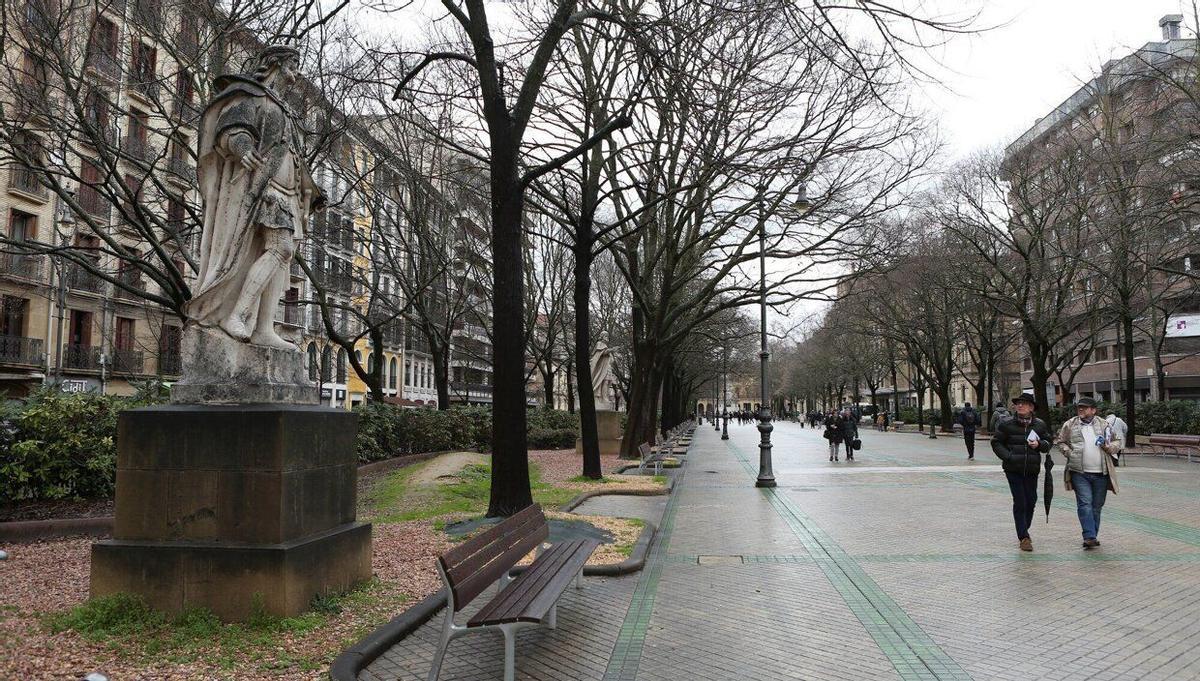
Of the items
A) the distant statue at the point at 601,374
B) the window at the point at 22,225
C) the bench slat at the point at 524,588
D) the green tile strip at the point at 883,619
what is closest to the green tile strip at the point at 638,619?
the bench slat at the point at 524,588

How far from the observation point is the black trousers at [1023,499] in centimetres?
868

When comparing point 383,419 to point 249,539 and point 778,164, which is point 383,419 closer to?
point 778,164

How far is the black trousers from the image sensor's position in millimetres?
8680

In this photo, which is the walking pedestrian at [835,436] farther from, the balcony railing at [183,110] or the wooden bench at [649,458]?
the balcony railing at [183,110]

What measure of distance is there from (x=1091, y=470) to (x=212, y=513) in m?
8.94

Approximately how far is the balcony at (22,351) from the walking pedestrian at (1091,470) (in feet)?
108

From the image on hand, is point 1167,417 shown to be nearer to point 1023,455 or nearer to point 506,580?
point 1023,455

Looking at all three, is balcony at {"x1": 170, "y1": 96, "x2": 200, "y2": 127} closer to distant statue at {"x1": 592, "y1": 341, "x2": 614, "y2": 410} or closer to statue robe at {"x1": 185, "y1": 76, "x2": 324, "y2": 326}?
statue robe at {"x1": 185, "y1": 76, "x2": 324, "y2": 326}

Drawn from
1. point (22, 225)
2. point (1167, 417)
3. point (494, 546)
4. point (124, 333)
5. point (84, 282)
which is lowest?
point (494, 546)

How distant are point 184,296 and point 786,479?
14.0 metres

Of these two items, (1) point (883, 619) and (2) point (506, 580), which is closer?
(1) point (883, 619)

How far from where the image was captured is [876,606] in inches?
249

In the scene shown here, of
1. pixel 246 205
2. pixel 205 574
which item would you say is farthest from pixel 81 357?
pixel 205 574

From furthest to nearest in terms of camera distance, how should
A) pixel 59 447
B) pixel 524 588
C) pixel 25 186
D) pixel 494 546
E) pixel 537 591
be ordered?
pixel 25 186
pixel 59 447
pixel 494 546
pixel 524 588
pixel 537 591
